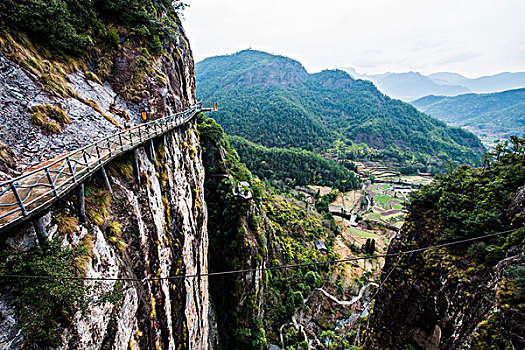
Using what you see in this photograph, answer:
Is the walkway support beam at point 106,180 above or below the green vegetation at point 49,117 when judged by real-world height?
below

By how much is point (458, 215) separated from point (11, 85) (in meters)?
24.2

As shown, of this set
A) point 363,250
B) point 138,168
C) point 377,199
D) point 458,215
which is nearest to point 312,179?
point 377,199

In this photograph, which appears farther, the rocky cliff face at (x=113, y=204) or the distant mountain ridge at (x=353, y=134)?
the distant mountain ridge at (x=353, y=134)

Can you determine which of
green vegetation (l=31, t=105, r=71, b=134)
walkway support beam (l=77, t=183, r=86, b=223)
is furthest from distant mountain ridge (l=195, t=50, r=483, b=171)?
walkway support beam (l=77, t=183, r=86, b=223)

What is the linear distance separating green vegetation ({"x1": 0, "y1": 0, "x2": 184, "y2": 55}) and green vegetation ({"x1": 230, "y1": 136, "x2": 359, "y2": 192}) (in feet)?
271

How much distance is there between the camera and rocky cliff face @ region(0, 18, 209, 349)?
6953 millimetres

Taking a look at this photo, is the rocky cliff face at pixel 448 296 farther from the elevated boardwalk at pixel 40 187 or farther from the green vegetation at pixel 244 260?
the elevated boardwalk at pixel 40 187

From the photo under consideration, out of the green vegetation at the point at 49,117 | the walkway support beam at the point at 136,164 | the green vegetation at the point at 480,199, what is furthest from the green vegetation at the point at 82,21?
the green vegetation at the point at 480,199

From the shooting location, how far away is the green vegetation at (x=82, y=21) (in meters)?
9.75

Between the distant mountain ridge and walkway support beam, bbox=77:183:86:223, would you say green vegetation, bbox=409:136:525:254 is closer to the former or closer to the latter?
walkway support beam, bbox=77:183:86:223

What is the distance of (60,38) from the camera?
11.3 m

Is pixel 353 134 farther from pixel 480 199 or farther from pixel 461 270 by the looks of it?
pixel 461 270

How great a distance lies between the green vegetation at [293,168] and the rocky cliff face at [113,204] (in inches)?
3287

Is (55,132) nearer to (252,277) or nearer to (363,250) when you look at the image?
(252,277)
